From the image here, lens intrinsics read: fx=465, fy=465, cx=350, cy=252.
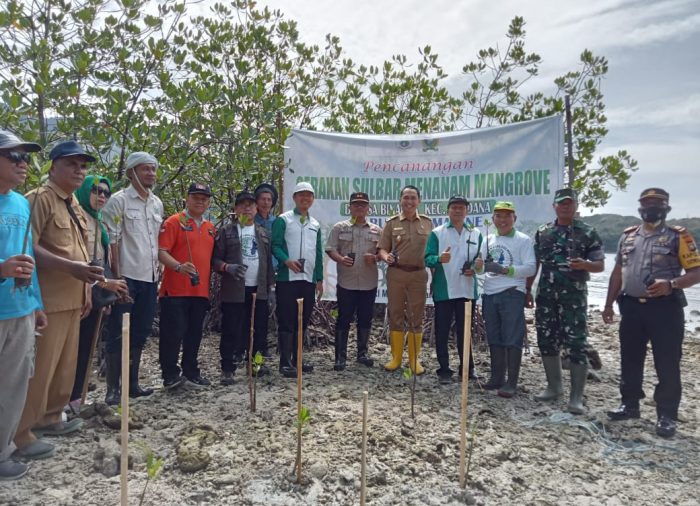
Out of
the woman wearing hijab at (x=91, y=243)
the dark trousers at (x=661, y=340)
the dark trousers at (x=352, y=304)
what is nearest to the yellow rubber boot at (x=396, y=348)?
the dark trousers at (x=352, y=304)

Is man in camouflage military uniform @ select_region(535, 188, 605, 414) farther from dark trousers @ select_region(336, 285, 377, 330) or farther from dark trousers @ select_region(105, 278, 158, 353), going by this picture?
dark trousers @ select_region(105, 278, 158, 353)

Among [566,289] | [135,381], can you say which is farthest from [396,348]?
[135,381]

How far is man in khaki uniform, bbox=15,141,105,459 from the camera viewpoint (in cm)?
283

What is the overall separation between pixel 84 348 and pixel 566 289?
392 centimetres

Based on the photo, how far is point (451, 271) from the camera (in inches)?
181

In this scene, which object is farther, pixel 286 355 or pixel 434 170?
pixel 434 170

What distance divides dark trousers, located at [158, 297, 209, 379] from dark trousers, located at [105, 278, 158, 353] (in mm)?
151

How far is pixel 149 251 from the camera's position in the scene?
12.3 ft

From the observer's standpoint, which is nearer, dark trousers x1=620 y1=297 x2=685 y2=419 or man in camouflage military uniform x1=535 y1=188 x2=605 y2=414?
dark trousers x1=620 y1=297 x2=685 y2=419

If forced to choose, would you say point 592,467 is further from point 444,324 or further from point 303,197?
point 303,197

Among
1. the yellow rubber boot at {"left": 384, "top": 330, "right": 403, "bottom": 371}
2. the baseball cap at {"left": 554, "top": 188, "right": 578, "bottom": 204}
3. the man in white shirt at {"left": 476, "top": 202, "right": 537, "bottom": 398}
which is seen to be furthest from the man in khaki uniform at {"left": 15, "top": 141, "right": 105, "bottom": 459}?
the baseball cap at {"left": 554, "top": 188, "right": 578, "bottom": 204}

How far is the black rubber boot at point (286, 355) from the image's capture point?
4.51 meters

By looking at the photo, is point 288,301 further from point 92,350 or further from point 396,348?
point 92,350

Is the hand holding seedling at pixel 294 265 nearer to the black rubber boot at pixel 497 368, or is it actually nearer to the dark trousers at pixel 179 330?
the dark trousers at pixel 179 330
